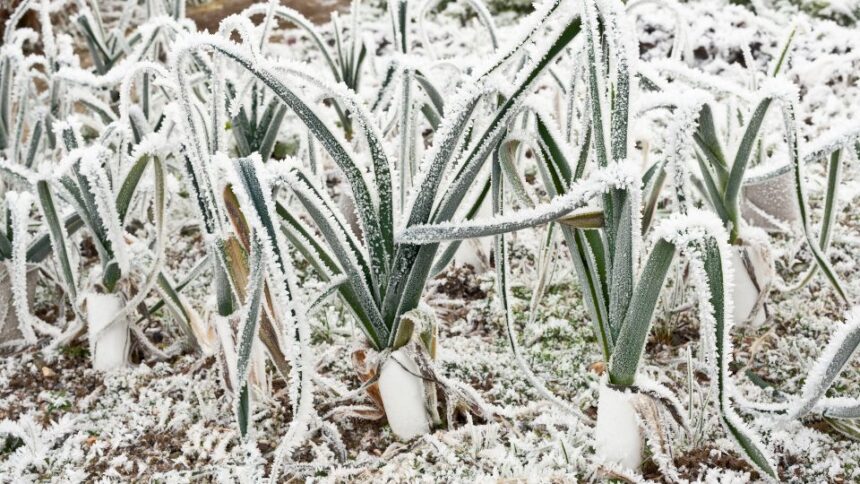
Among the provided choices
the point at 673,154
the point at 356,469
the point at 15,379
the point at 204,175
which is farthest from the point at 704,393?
the point at 15,379

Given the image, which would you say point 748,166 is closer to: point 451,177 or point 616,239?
point 616,239

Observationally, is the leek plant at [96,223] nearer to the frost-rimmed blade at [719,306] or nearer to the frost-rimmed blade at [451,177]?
the frost-rimmed blade at [451,177]

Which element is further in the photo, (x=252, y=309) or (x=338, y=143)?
(x=338, y=143)

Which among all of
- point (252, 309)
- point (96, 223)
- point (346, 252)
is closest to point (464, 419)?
point (346, 252)

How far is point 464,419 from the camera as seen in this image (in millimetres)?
1482

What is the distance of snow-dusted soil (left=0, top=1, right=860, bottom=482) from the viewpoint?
4.31 feet

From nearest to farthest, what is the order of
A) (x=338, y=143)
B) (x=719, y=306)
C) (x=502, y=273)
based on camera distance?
(x=719, y=306), (x=338, y=143), (x=502, y=273)

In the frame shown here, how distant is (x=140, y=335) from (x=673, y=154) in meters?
1.33

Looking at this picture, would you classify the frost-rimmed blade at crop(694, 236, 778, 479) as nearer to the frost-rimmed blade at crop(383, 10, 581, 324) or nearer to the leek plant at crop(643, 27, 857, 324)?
the leek plant at crop(643, 27, 857, 324)

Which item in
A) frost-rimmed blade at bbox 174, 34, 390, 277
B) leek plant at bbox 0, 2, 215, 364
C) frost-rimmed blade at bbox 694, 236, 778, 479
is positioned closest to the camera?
frost-rimmed blade at bbox 694, 236, 778, 479

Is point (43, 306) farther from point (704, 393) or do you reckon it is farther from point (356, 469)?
point (704, 393)

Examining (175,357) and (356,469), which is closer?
(356,469)

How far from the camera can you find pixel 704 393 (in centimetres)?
148

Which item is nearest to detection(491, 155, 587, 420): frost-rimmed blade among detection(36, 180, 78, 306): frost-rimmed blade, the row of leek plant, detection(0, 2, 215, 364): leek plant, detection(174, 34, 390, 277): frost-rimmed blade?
the row of leek plant
